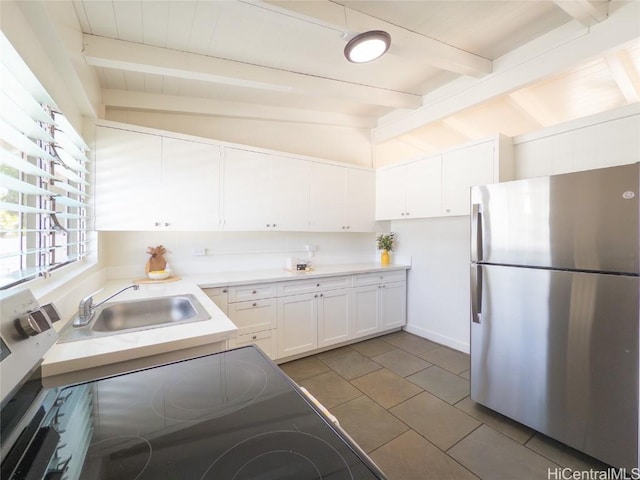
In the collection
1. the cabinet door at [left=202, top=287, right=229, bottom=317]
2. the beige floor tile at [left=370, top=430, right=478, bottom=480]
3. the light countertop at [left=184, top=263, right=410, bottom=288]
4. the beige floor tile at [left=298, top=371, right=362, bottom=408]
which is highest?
the light countertop at [left=184, top=263, right=410, bottom=288]

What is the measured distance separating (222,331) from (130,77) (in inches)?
94.1

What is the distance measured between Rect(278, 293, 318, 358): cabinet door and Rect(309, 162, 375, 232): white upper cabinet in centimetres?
85

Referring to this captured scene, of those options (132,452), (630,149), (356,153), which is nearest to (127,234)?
(132,452)

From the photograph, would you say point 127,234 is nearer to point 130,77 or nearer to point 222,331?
point 130,77

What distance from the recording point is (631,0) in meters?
1.79

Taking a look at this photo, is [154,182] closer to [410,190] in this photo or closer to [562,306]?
[410,190]

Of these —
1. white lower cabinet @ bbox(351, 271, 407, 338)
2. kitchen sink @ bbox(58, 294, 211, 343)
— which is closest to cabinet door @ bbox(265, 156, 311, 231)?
white lower cabinet @ bbox(351, 271, 407, 338)

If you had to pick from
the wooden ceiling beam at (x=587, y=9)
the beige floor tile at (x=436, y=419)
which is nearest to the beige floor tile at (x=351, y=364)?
the beige floor tile at (x=436, y=419)

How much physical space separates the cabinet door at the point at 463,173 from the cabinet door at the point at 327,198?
116 centimetres

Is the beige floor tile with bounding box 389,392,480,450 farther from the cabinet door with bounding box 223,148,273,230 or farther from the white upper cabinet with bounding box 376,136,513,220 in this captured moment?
the cabinet door with bounding box 223,148,273,230

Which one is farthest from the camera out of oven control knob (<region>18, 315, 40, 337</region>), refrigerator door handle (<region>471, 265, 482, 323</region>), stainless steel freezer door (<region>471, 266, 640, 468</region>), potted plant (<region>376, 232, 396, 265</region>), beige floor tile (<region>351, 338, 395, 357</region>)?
potted plant (<region>376, 232, 396, 265</region>)

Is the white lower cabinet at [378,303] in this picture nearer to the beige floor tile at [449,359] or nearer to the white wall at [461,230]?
the white wall at [461,230]

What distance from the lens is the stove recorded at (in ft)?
2.09

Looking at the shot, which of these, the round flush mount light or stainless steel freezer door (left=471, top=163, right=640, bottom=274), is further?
the round flush mount light
